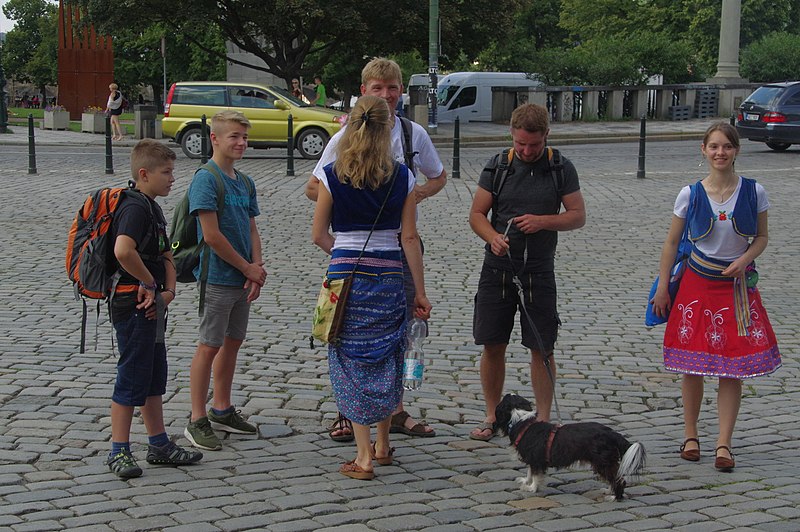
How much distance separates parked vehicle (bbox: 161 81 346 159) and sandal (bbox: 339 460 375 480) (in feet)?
61.9

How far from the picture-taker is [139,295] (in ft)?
16.4

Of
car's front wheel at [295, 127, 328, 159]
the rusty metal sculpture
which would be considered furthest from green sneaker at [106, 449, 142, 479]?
the rusty metal sculpture

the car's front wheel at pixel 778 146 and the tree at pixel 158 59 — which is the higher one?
the tree at pixel 158 59

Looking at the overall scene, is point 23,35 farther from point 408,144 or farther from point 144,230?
point 144,230

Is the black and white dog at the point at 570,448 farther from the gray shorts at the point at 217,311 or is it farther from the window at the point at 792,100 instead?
the window at the point at 792,100

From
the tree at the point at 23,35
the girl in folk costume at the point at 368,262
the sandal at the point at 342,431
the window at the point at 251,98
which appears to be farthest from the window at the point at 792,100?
the tree at the point at 23,35

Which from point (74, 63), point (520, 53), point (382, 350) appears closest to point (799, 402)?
point (382, 350)

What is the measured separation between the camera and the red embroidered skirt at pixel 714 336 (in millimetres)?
5453

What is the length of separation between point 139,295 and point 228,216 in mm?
704

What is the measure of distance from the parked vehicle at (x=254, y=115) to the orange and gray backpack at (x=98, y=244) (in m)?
18.7

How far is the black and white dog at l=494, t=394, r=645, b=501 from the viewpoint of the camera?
476 centimetres

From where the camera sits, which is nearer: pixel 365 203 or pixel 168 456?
pixel 365 203

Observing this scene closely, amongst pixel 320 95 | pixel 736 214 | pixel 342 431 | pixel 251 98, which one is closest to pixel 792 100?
pixel 251 98

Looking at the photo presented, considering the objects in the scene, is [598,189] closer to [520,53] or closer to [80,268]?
[80,268]
